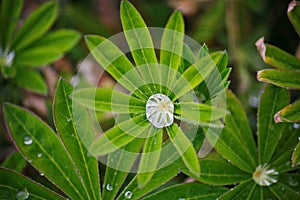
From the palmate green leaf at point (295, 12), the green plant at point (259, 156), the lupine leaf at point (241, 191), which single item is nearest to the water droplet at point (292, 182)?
the green plant at point (259, 156)

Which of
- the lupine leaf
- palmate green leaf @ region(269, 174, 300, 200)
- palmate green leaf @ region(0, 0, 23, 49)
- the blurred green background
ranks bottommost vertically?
the lupine leaf

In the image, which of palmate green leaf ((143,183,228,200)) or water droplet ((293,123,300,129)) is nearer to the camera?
palmate green leaf ((143,183,228,200))

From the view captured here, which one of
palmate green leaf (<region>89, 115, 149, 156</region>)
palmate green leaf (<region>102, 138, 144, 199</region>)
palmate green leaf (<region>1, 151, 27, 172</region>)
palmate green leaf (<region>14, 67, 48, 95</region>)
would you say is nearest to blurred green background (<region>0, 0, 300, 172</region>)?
palmate green leaf (<region>14, 67, 48, 95</region>)

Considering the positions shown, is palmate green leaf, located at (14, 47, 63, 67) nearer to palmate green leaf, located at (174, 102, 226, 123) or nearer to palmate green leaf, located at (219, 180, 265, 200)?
palmate green leaf, located at (174, 102, 226, 123)

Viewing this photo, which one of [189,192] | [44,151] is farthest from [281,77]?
[44,151]

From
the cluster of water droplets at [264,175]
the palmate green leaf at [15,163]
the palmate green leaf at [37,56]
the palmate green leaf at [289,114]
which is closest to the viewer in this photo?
the palmate green leaf at [289,114]

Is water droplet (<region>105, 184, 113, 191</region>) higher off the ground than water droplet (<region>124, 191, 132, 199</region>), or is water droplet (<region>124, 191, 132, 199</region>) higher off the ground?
water droplet (<region>105, 184, 113, 191</region>)

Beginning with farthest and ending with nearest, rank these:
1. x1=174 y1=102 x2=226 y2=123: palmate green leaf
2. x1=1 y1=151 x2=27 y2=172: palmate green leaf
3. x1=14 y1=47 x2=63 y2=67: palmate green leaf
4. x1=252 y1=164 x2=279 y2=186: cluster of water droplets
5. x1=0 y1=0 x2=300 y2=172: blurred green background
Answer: x1=0 y1=0 x2=300 y2=172: blurred green background < x1=14 y1=47 x2=63 y2=67: palmate green leaf < x1=1 y1=151 x2=27 y2=172: palmate green leaf < x1=252 y1=164 x2=279 y2=186: cluster of water droplets < x1=174 y1=102 x2=226 y2=123: palmate green leaf

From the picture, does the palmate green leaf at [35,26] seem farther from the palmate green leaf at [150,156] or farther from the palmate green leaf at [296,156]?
the palmate green leaf at [296,156]
